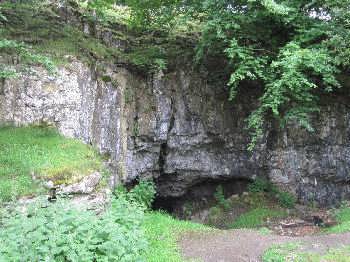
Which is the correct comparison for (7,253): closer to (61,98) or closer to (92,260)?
(92,260)

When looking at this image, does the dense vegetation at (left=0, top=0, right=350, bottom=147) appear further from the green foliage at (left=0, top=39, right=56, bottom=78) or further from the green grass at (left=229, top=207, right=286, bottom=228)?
the green grass at (left=229, top=207, right=286, bottom=228)

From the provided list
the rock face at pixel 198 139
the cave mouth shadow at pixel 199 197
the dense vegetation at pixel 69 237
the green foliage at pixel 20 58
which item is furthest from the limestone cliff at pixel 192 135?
the dense vegetation at pixel 69 237

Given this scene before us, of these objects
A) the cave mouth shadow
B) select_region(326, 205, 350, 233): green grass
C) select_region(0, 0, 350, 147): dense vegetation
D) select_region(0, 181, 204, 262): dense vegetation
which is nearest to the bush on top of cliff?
select_region(0, 0, 350, 147): dense vegetation

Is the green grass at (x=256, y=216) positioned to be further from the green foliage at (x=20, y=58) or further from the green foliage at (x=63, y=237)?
the green foliage at (x=20, y=58)

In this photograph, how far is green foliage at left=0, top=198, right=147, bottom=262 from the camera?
6.45 meters

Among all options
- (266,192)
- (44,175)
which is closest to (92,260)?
(44,175)

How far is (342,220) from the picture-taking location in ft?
41.3

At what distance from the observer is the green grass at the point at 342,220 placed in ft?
35.8

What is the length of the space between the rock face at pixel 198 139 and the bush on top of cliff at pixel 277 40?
1768mm

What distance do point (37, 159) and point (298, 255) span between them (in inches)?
242

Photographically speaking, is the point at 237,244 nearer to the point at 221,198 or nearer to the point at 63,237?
the point at 63,237

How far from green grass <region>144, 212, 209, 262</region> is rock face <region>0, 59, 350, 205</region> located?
2.86 metres

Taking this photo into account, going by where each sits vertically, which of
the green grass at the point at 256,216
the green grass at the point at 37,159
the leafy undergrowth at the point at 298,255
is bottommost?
the green grass at the point at 256,216

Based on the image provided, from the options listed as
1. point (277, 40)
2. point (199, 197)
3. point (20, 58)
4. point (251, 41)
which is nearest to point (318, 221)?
point (199, 197)
